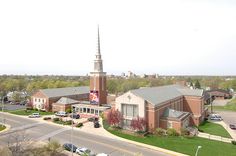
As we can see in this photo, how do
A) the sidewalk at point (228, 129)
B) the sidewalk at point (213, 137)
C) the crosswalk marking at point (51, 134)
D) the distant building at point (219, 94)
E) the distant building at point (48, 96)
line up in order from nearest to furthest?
the crosswalk marking at point (51, 134) < the sidewalk at point (213, 137) < the sidewalk at point (228, 129) < the distant building at point (48, 96) < the distant building at point (219, 94)

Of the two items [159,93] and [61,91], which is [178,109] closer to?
[159,93]

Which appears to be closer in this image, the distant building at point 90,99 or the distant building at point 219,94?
the distant building at point 90,99

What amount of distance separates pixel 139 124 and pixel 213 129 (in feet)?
68.3

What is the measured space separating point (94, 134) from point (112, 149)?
10.3 m

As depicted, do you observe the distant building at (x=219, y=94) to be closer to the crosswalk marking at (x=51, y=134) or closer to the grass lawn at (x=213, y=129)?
the grass lawn at (x=213, y=129)

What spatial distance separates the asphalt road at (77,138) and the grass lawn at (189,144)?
374 centimetres

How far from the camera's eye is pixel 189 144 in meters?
44.2

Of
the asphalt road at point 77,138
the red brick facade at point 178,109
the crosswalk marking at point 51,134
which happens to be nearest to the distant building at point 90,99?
the asphalt road at point 77,138

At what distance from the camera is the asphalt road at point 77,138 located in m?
40.4

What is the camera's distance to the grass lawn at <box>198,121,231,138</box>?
54166 millimetres

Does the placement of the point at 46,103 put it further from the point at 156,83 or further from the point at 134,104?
the point at 156,83

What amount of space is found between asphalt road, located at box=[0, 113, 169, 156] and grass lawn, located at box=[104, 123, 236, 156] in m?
Result: 3.74

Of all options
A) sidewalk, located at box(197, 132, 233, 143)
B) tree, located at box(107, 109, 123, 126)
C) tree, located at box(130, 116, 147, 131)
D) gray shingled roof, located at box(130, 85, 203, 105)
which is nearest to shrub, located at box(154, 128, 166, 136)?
tree, located at box(130, 116, 147, 131)

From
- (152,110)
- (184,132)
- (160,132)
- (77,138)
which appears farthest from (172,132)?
(77,138)
